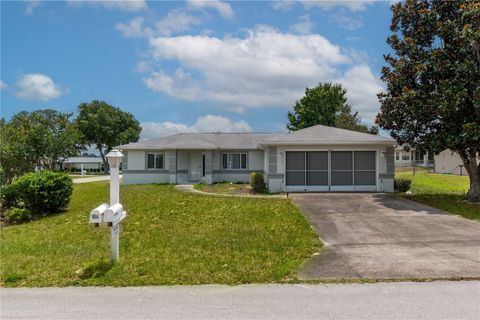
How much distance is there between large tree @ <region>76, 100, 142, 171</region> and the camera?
5434cm

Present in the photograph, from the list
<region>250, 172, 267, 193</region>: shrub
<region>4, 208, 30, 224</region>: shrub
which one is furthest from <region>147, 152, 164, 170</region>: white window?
<region>4, 208, 30, 224</region>: shrub

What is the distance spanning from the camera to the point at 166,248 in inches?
316

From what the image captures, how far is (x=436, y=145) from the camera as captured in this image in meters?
15.3

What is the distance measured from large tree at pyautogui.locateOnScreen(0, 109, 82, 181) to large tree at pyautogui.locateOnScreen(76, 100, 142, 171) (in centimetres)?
3237

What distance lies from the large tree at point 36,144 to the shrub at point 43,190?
479 cm

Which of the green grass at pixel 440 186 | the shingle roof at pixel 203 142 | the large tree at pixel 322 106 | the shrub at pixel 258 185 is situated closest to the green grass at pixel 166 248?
the shrub at pixel 258 185

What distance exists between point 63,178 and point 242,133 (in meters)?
18.7

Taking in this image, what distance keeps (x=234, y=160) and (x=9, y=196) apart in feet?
51.4

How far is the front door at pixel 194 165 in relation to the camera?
26156mm

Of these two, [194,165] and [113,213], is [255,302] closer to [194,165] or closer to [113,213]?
[113,213]

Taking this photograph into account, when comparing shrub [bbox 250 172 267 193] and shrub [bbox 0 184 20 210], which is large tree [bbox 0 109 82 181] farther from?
shrub [bbox 250 172 267 193]

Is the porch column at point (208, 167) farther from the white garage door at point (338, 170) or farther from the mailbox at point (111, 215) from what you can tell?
the mailbox at point (111, 215)

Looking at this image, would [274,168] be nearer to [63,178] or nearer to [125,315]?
[63,178]

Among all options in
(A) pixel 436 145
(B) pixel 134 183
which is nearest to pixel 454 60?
(A) pixel 436 145
